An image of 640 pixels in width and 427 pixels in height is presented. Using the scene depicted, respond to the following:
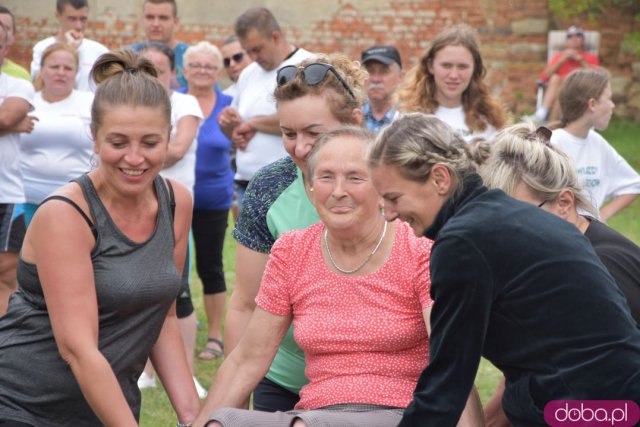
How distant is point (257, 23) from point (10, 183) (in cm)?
195

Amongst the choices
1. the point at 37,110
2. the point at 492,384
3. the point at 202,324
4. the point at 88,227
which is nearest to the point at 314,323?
the point at 88,227

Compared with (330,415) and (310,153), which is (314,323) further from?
(310,153)

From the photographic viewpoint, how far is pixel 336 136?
3.45 meters

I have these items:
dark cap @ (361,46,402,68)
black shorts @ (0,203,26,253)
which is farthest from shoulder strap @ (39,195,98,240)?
dark cap @ (361,46,402,68)

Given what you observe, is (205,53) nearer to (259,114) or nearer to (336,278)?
(259,114)

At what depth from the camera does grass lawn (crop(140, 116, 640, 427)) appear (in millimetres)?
5812

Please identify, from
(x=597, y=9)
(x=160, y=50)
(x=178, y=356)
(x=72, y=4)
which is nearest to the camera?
(x=178, y=356)

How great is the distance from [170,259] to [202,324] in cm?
464

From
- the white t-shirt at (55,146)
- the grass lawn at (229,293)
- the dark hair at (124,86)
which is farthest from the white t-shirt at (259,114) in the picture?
the dark hair at (124,86)

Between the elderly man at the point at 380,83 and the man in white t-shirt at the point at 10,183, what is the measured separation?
2365mm

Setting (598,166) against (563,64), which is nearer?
(598,166)

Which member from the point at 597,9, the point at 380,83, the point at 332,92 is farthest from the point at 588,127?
the point at 597,9

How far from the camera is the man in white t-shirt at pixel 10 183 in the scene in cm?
643

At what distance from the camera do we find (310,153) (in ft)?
11.6
